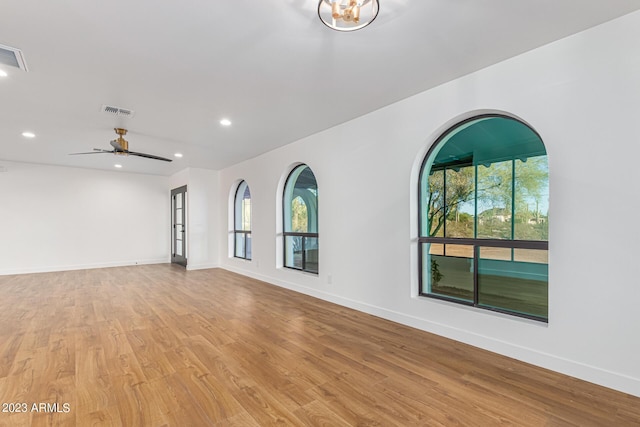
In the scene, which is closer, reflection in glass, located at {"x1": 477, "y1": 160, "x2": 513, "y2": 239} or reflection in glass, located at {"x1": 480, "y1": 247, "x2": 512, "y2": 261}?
reflection in glass, located at {"x1": 480, "y1": 247, "x2": 512, "y2": 261}

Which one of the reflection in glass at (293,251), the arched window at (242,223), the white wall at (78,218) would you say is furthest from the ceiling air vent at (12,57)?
the white wall at (78,218)

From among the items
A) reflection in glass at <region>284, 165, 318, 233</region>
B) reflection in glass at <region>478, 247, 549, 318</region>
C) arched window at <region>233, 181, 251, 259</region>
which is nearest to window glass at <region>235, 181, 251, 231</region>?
arched window at <region>233, 181, 251, 259</region>

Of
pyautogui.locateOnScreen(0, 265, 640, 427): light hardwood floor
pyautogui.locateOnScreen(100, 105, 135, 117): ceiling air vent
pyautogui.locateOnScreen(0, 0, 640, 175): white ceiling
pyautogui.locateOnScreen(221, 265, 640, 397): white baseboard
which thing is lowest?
pyautogui.locateOnScreen(0, 265, 640, 427): light hardwood floor

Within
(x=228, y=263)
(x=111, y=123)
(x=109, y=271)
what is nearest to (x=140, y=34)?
(x=111, y=123)

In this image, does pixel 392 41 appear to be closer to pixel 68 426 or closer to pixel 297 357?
pixel 297 357

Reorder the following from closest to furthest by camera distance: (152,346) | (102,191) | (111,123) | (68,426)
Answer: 1. (68,426)
2. (152,346)
3. (111,123)
4. (102,191)

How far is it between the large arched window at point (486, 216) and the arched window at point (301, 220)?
2.03m

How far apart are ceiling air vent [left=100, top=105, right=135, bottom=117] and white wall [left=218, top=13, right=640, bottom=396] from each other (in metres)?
3.06

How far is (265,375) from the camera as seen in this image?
230cm

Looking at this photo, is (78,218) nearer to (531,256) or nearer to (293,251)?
(293,251)

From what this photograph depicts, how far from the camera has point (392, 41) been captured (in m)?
2.30

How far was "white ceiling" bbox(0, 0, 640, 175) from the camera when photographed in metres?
1.96

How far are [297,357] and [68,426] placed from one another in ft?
5.10

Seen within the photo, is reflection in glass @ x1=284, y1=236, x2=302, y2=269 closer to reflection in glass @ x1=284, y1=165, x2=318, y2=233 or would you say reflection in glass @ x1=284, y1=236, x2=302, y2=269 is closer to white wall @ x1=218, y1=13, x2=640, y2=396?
reflection in glass @ x1=284, y1=165, x2=318, y2=233
